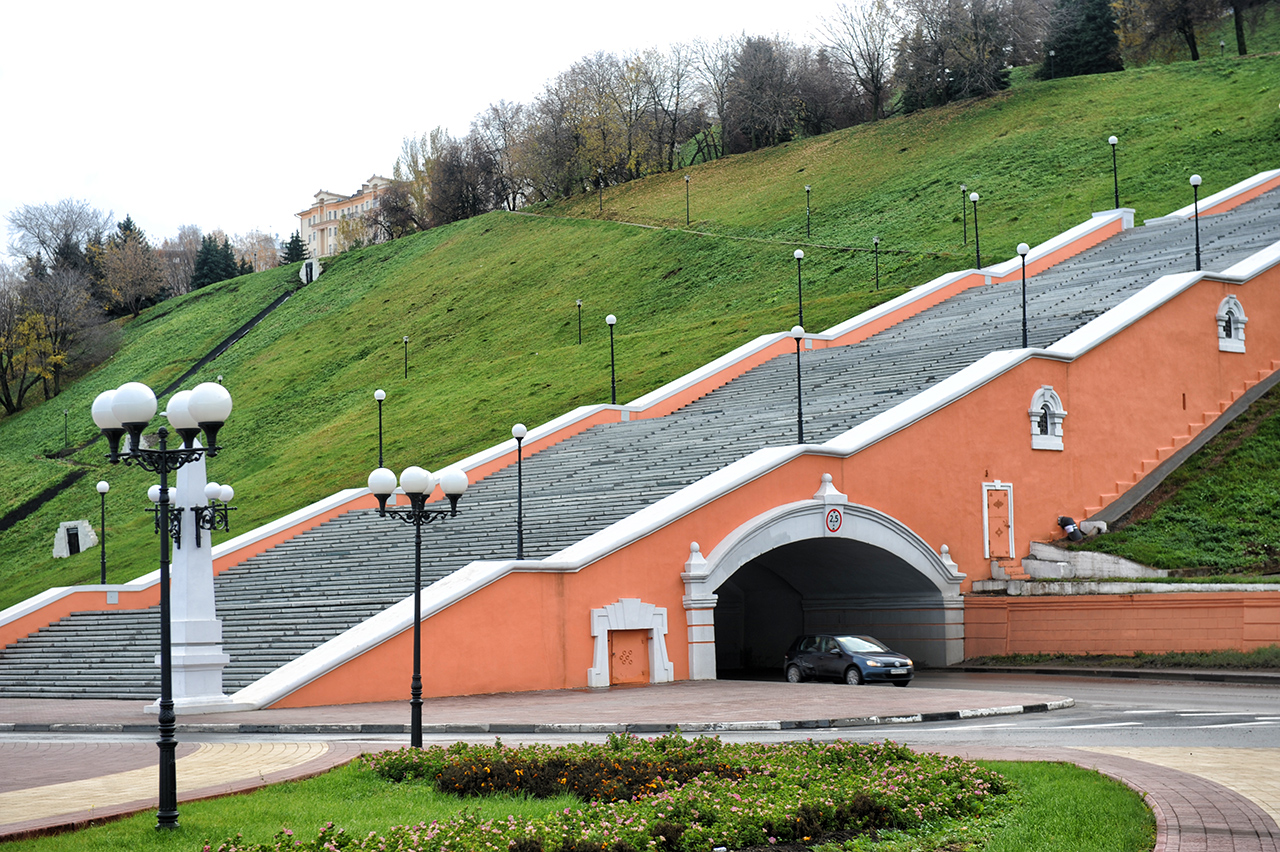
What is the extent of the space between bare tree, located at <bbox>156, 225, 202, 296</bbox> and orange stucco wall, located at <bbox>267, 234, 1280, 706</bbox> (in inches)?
3853

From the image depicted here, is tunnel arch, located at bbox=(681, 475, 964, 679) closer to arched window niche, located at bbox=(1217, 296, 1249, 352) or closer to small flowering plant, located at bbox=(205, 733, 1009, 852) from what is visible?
arched window niche, located at bbox=(1217, 296, 1249, 352)

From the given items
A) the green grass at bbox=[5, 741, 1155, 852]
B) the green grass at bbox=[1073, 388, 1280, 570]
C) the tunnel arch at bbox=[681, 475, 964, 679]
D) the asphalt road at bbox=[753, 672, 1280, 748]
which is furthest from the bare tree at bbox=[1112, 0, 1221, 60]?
the green grass at bbox=[5, 741, 1155, 852]

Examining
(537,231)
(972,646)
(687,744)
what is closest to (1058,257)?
(972,646)

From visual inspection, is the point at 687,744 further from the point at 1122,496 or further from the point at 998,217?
the point at 998,217

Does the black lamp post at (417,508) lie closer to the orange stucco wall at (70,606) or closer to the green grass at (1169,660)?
the orange stucco wall at (70,606)

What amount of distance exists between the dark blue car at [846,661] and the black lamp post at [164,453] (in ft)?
45.4

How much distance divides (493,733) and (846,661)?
31.1ft

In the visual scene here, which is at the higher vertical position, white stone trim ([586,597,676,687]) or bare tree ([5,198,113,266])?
bare tree ([5,198,113,266])

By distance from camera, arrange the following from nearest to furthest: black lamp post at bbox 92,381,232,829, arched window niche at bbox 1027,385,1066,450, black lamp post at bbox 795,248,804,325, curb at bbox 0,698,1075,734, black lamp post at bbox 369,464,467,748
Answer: black lamp post at bbox 92,381,232,829, black lamp post at bbox 369,464,467,748, curb at bbox 0,698,1075,734, arched window niche at bbox 1027,385,1066,450, black lamp post at bbox 795,248,804,325

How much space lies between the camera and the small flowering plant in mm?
7625

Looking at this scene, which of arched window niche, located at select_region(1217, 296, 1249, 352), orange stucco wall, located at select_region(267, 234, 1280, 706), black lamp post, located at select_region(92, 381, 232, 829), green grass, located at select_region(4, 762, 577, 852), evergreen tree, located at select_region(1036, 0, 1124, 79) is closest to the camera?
green grass, located at select_region(4, 762, 577, 852)

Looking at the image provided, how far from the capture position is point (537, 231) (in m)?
80.3

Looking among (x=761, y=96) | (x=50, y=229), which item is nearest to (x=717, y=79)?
(x=761, y=96)

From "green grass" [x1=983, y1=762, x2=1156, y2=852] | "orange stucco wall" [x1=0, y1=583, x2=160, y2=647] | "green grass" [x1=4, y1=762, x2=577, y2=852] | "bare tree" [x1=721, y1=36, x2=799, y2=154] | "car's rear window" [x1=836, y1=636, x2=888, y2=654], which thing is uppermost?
"bare tree" [x1=721, y1=36, x2=799, y2=154]
